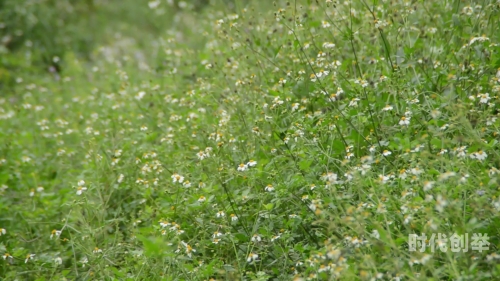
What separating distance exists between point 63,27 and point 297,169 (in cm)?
618

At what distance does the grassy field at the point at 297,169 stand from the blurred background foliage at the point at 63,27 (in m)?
2.64

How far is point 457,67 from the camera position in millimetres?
3107

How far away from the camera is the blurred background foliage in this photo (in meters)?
6.88

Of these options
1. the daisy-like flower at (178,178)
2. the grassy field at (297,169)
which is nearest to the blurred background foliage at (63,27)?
the grassy field at (297,169)

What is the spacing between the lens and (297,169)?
2762 mm

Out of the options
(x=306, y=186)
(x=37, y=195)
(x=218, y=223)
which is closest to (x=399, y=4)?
(x=306, y=186)

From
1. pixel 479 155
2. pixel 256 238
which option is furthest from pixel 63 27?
pixel 479 155

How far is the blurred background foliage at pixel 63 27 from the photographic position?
271 inches

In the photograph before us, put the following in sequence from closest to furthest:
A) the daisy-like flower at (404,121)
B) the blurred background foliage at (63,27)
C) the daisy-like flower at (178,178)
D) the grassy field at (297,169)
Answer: the grassy field at (297,169) < the daisy-like flower at (404,121) < the daisy-like flower at (178,178) < the blurred background foliage at (63,27)

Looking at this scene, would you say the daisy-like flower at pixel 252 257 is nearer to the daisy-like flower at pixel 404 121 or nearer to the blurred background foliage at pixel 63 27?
the daisy-like flower at pixel 404 121

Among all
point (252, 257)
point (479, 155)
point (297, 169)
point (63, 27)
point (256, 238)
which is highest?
point (63, 27)

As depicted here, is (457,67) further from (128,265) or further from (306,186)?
(128,265)

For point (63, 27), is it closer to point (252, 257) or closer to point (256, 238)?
point (256, 238)

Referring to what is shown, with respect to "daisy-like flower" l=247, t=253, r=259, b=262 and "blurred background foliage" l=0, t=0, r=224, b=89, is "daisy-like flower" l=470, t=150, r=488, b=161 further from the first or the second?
"blurred background foliage" l=0, t=0, r=224, b=89
